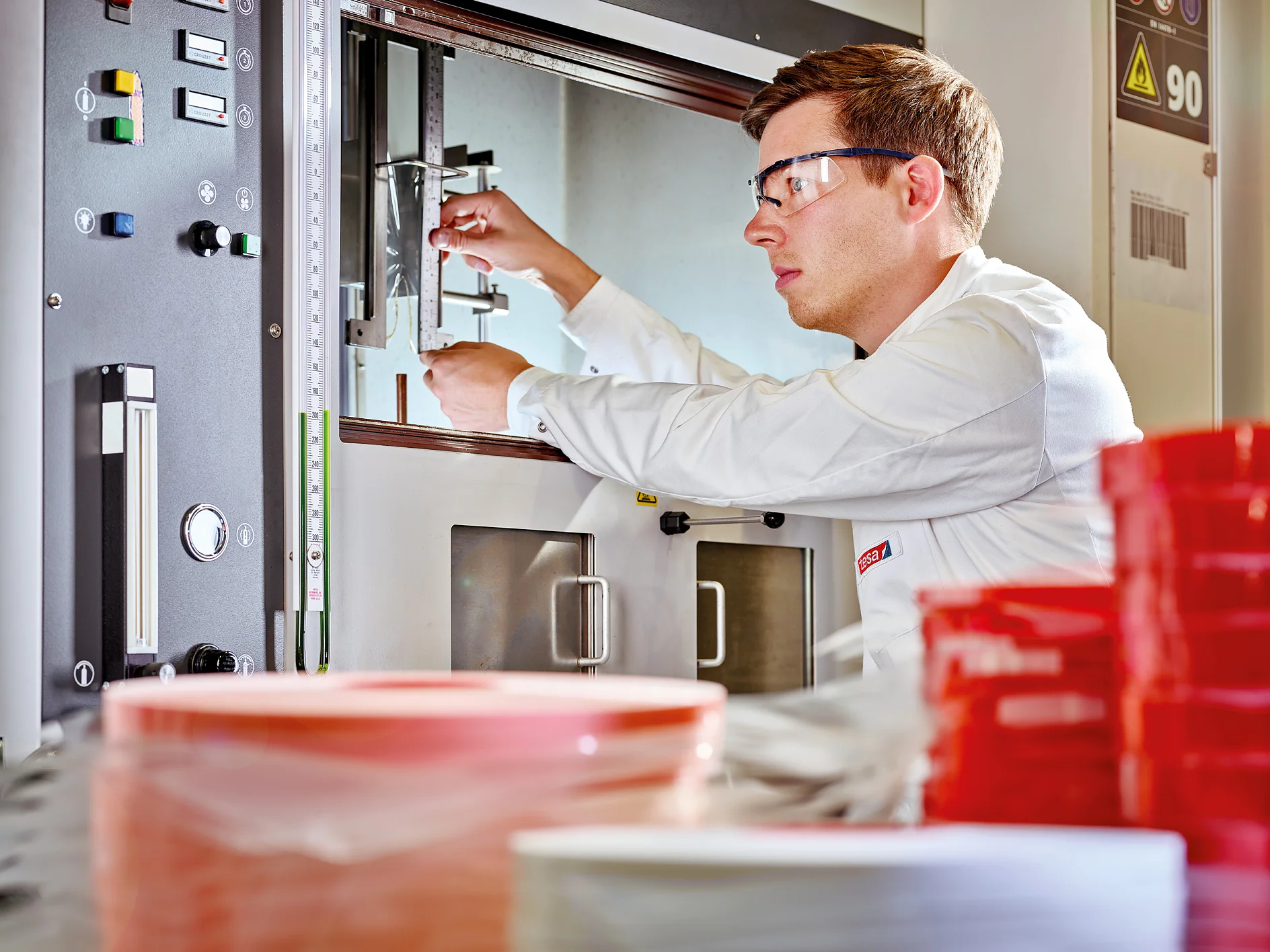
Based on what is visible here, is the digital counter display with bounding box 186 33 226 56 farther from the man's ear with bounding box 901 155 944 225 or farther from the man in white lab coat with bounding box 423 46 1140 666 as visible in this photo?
the man's ear with bounding box 901 155 944 225

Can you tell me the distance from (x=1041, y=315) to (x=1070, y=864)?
4.92ft

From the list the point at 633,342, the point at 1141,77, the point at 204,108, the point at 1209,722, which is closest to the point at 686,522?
the point at 633,342

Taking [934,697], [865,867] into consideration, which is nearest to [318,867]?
A: [865,867]

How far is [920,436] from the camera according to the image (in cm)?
188

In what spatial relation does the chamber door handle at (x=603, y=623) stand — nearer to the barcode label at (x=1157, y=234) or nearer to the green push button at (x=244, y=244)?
the green push button at (x=244, y=244)

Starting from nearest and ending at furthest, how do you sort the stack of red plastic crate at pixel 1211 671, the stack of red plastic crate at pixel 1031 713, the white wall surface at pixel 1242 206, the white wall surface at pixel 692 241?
the stack of red plastic crate at pixel 1211 671
the stack of red plastic crate at pixel 1031 713
the white wall surface at pixel 692 241
the white wall surface at pixel 1242 206

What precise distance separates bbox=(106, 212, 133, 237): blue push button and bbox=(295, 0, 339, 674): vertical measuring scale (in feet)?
0.90

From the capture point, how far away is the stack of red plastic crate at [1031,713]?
0.69m

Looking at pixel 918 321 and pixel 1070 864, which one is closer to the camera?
pixel 1070 864

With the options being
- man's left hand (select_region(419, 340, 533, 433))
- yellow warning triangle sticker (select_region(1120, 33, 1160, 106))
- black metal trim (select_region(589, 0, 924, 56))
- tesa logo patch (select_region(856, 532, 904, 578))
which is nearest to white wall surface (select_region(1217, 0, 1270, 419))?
yellow warning triangle sticker (select_region(1120, 33, 1160, 106))

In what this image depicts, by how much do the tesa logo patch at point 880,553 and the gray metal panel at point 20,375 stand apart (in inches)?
46.2

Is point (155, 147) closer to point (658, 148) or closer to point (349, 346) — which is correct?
point (349, 346)

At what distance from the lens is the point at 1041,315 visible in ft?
6.33

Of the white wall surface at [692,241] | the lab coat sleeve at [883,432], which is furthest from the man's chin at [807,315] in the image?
the white wall surface at [692,241]
